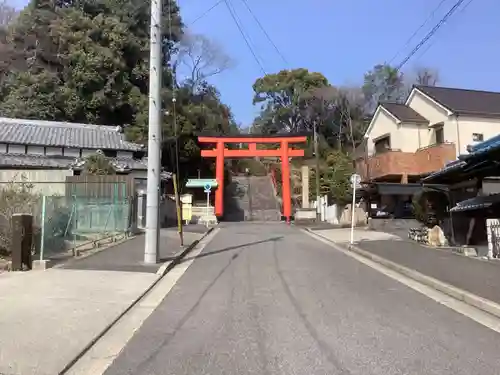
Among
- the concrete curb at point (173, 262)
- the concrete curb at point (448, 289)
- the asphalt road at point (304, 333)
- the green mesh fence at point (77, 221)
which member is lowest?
the asphalt road at point (304, 333)

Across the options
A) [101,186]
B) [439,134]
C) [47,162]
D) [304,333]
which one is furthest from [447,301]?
[47,162]

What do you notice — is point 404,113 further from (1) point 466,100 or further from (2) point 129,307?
(2) point 129,307

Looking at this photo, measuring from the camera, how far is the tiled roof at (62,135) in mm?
33938

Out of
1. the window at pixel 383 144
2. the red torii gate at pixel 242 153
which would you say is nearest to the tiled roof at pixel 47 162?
the red torii gate at pixel 242 153

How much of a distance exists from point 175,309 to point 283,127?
59783 millimetres

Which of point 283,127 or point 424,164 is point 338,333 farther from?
point 283,127

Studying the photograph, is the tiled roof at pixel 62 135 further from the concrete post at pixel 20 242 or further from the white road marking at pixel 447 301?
the white road marking at pixel 447 301

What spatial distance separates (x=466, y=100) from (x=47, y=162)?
997 inches

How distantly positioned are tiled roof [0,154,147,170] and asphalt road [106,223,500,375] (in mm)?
21562

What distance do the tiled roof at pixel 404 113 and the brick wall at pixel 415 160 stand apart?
2.22 metres

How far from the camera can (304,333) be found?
6.41m

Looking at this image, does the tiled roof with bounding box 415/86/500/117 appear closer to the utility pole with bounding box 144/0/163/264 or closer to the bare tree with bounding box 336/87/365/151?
the utility pole with bounding box 144/0/163/264

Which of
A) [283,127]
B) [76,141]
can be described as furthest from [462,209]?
[283,127]

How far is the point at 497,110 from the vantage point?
A: 101ft
